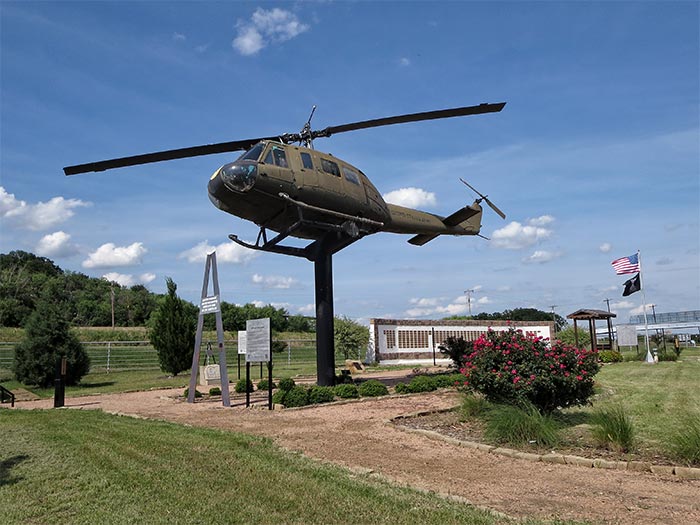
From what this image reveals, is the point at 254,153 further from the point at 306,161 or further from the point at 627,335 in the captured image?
the point at 627,335

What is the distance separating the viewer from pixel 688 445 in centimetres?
644

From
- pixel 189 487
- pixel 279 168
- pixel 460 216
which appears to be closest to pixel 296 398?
pixel 279 168

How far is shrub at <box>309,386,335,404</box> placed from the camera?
42.7 ft

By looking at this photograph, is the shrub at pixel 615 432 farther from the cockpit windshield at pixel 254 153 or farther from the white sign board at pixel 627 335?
the white sign board at pixel 627 335

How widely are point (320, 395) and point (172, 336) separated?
13559 millimetres

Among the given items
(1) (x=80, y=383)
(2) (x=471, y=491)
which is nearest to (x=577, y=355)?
(2) (x=471, y=491)

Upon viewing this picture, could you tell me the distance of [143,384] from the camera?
68.2 feet

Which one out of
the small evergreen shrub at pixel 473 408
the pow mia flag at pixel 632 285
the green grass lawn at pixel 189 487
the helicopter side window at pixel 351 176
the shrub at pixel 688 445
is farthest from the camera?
the pow mia flag at pixel 632 285

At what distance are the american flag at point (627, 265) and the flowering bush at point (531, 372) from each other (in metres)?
23.1

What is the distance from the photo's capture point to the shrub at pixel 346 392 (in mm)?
13672

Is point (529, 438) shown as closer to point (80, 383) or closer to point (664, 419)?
point (664, 419)

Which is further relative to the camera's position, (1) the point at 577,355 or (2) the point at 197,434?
(1) the point at 577,355

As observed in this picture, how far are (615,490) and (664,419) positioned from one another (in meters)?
5.05

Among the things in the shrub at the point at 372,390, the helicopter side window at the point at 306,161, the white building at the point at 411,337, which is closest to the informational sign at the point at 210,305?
the helicopter side window at the point at 306,161
